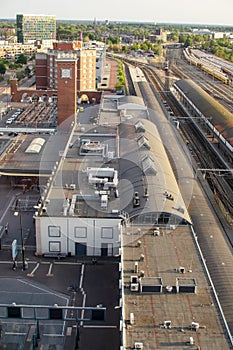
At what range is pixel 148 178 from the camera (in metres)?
23.3

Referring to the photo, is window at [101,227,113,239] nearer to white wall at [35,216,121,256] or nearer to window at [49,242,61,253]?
white wall at [35,216,121,256]

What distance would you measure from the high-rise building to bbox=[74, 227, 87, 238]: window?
13632 cm

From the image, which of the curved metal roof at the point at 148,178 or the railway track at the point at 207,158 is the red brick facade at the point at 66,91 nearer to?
the curved metal roof at the point at 148,178

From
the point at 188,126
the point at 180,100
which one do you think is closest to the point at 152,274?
the point at 188,126

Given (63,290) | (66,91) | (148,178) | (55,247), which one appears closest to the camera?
(63,290)

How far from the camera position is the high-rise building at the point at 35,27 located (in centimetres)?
14750

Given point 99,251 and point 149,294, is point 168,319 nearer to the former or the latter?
point 149,294

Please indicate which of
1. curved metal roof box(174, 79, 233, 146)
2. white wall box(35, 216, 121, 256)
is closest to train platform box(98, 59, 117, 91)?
curved metal roof box(174, 79, 233, 146)

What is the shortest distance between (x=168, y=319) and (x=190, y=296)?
1.54 metres

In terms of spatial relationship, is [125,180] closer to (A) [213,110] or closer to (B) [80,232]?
(B) [80,232]

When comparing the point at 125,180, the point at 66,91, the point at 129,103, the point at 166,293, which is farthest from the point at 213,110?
the point at 166,293

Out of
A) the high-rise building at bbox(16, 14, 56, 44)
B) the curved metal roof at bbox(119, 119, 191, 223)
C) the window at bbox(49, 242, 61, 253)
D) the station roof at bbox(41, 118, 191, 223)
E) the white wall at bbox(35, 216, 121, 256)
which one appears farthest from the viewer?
the high-rise building at bbox(16, 14, 56, 44)

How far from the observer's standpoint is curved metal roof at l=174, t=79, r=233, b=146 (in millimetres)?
36938

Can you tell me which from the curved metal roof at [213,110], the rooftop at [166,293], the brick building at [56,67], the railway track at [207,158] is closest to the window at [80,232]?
the rooftop at [166,293]
